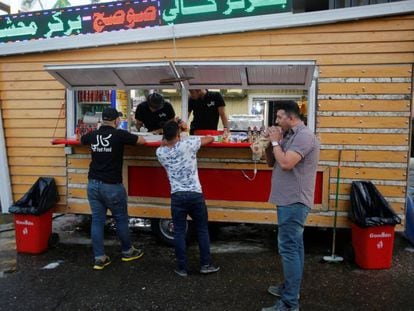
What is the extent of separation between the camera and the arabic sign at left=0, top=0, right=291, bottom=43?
16.6ft

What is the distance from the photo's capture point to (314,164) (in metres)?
3.36

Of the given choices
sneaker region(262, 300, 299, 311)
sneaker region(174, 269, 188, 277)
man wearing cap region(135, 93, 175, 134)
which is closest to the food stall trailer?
man wearing cap region(135, 93, 175, 134)

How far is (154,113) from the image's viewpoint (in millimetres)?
5543

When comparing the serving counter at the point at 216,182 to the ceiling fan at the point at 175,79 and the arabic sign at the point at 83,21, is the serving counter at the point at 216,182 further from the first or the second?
the arabic sign at the point at 83,21

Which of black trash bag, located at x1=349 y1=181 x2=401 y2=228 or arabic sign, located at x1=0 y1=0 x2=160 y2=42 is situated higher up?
arabic sign, located at x1=0 y1=0 x2=160 y2=42

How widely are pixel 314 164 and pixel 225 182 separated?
1.81 meters

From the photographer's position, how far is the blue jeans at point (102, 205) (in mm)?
4488

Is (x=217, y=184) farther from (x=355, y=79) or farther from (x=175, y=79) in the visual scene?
(x=355, y=79)

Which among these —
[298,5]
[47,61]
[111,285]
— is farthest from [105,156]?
[298,5]

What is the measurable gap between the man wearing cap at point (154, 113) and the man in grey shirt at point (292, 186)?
2302 mm

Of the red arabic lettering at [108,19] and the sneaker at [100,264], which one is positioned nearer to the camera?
the sneaker at [100,264]

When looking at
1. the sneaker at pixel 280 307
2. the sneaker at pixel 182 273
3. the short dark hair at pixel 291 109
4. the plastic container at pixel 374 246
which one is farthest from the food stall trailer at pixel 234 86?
the sneaker at pixel 280 307

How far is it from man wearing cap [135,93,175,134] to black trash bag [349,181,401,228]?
2439 millimetres

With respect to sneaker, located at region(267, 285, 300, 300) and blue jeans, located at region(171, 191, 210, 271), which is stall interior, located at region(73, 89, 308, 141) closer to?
blue jeans, located at region(171, 191, 210, 271)
